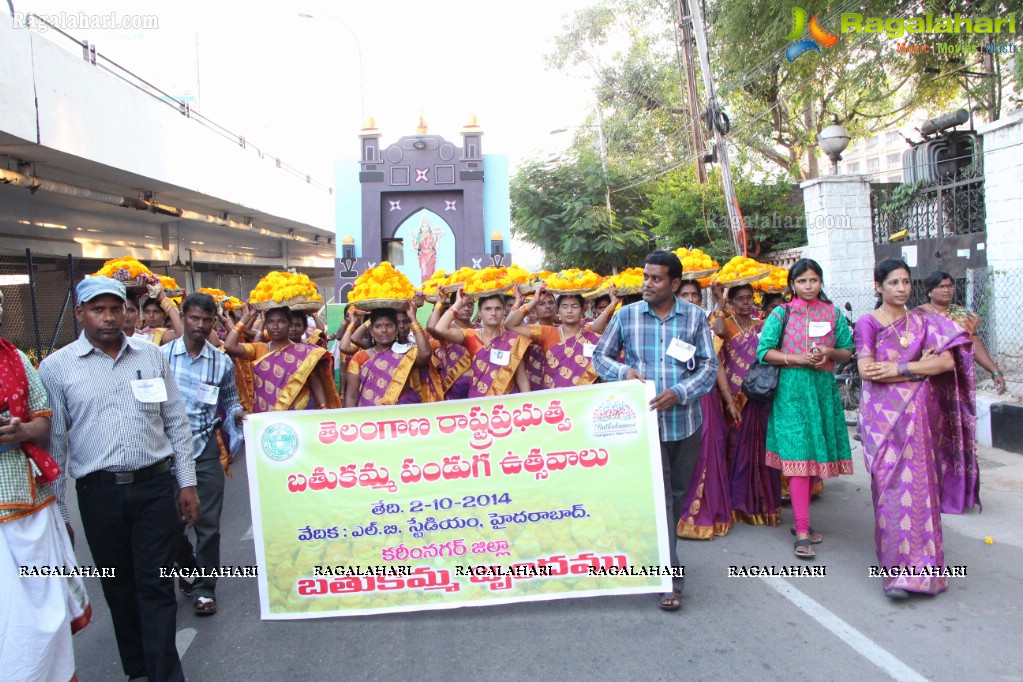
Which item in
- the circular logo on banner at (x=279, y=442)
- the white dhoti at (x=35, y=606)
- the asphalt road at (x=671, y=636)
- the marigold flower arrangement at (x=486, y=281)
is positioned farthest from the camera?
the marigold flower arrangement at (x=486, y=281)

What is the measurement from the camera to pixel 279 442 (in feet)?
13.5

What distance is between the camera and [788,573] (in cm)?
470

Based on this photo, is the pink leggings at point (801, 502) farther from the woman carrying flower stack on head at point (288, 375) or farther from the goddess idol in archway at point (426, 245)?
the goddess idol in archway at point (426, 245)

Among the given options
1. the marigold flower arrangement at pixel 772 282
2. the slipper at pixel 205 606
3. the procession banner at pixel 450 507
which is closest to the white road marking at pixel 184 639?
the slipper at pixel 205 606

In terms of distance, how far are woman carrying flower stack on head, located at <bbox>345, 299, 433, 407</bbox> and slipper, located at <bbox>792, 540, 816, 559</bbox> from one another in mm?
2538

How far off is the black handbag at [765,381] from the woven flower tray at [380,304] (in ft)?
7.46

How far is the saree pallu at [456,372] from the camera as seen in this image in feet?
20.0

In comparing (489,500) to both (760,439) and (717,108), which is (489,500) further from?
(717,108)

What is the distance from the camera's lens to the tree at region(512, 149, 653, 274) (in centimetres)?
2036

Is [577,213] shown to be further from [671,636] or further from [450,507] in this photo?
[671,636]

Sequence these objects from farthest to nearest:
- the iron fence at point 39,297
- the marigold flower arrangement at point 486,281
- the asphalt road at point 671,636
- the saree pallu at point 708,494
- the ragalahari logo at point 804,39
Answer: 1. the ragalahari logo at point 804,39
2. the iron fence at point 39,297
3. the marigold flower arrangement at point 486,281
4. the saree pallu at point 708,494
5. the asphalt road at point 671,636

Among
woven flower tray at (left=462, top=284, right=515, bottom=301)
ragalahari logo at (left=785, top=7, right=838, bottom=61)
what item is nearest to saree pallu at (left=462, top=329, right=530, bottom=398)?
woven flower tray at (left=462, top=284, right=515, bottom=301)

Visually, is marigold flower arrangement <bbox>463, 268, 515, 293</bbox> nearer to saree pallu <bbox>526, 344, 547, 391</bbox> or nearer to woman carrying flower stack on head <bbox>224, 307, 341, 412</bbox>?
saree pallu <bbox>526, 344, 547, 391</bbox>

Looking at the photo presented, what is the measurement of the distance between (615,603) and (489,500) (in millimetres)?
901
